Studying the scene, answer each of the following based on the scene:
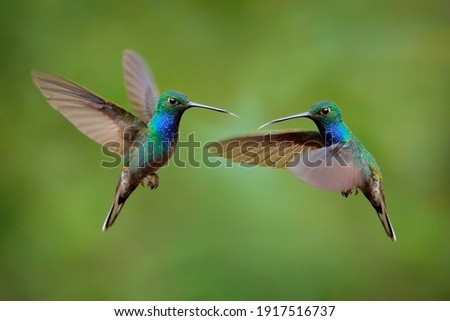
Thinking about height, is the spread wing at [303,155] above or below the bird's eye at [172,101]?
below

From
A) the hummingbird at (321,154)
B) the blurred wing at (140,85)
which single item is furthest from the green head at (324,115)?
the blurred wing at (140,85)

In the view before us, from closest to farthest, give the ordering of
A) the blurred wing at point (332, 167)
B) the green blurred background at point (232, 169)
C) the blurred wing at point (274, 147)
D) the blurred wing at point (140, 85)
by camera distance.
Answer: the blurred wing at point (332, 167), the blurred wing at point (274, 147), the blurred wing at point (140, 85), the green blurred background at point (232, 169)

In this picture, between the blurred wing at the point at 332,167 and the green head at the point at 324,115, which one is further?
the green head at the point at 324,115

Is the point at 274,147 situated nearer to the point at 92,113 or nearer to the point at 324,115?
the point at 324,115

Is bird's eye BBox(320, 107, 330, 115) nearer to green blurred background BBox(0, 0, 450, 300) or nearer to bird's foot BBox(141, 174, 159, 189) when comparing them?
bird's foot BBox(141, 174, 159, 189)

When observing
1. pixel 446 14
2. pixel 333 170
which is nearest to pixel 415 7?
pixel 446 14

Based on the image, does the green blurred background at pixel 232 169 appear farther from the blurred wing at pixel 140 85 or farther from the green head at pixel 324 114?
the green head at pixel 324 114

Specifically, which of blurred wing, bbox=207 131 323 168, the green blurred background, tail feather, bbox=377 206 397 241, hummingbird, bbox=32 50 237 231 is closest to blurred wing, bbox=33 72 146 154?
hummingbird, bbox=32 50 237 231
